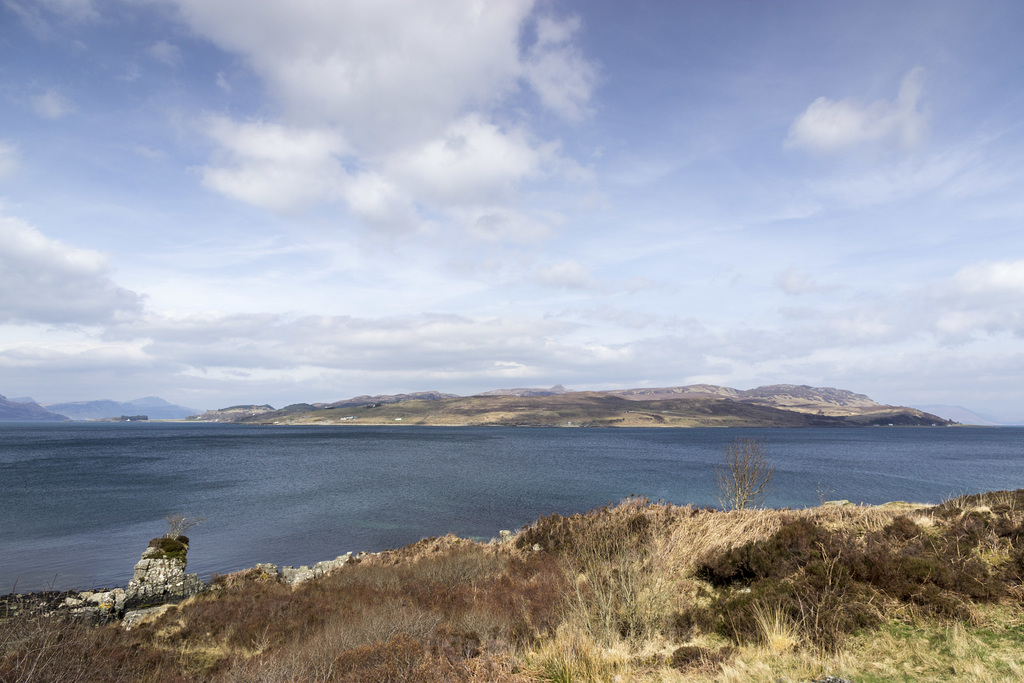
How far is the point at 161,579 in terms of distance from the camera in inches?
794

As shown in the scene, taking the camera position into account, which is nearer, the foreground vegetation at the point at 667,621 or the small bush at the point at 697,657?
the foreground vegetation at the point at 667,621

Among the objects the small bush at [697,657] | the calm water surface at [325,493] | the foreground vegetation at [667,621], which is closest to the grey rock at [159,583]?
the calm water surface at [325,493]

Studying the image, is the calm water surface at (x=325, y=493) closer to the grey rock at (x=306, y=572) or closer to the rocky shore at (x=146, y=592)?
the rocky shore at (x=146, y=592)

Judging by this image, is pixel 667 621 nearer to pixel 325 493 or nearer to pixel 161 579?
pixel 161 579

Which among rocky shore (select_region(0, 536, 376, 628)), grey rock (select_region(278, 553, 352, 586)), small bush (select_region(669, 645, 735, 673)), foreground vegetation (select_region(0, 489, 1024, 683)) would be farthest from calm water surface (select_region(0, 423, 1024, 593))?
small bush (select_region(669, 645, 735, 673))

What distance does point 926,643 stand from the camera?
7.41 m

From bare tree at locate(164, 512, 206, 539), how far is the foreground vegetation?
1114cm

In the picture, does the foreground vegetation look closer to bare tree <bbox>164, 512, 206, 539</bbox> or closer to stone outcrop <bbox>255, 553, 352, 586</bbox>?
stone outcrop <bbox>255, 553, 352, 586</bbox>

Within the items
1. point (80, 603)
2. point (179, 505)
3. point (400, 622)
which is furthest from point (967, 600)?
point (179, 505)

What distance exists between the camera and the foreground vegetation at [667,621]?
7020 millimetres

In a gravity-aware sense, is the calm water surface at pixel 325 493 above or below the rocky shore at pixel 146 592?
below

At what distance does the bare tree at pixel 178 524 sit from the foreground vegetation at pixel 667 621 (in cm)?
1114

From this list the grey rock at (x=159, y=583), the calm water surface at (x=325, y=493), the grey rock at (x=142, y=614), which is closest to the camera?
the grey rock at (x=142, y=614)

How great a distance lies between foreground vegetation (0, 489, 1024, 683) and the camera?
7.02 meters
